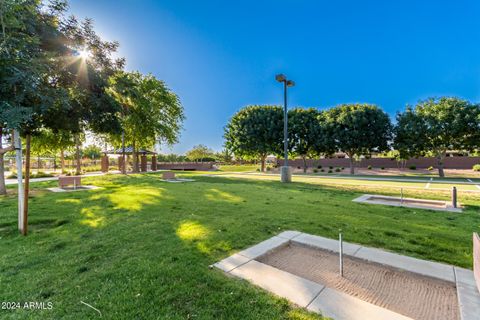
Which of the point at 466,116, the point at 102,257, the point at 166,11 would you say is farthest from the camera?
the point at 466,116

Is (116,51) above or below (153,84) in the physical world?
below

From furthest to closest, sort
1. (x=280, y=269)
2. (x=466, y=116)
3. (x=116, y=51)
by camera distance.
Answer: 1. (x=466, y=116)
2. (x=116, y=51)
3. (x=280, y=269)

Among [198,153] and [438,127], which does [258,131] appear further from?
[198,153]

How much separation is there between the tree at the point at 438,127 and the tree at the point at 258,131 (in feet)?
41.4

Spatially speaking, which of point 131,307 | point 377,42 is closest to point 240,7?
point 377,42

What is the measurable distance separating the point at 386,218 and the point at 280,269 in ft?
13.8

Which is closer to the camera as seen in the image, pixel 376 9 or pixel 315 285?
pixel 315 285

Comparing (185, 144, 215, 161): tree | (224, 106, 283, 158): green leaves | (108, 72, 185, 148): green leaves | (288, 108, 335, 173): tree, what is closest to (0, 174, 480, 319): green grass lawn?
(108, 72, 185, 148): green leaves

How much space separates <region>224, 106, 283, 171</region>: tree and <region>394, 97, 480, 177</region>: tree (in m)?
12.6

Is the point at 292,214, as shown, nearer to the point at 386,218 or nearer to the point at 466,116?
the point at 386,218

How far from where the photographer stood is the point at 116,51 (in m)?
9.56

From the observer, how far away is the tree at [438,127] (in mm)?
17844

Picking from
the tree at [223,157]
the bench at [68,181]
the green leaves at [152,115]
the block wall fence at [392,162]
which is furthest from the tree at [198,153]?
the bench at [68,181]

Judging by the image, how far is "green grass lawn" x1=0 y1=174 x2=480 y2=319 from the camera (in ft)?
7.48
